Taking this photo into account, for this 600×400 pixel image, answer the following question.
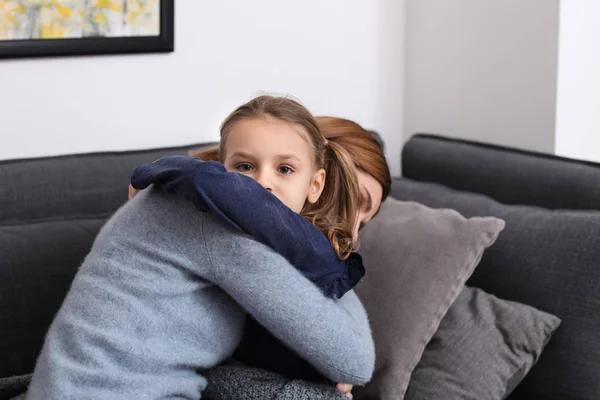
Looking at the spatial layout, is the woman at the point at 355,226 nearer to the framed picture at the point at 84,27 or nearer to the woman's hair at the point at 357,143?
the woman's hair at the point at 357,143

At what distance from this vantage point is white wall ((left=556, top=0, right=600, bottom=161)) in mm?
2410

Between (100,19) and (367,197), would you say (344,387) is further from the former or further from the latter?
(100,19)

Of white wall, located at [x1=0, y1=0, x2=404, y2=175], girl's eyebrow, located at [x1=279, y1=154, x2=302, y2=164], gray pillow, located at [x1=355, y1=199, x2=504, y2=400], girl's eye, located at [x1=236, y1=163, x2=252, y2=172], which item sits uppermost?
white wall, located at [x1=0, y1=0, x2=404, y2=175]

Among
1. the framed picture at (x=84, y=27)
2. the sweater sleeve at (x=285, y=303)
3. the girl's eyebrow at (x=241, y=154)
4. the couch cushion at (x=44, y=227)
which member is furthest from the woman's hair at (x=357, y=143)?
the framed picture at (x=84, y=27)

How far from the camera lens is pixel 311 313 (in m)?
1.55

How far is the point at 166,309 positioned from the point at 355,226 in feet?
1.60

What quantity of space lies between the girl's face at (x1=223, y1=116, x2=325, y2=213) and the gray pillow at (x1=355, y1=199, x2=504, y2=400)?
0.34 m

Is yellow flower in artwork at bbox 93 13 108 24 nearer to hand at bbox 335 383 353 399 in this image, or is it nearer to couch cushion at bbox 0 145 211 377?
couch cushion at bbox 0 145 211 377

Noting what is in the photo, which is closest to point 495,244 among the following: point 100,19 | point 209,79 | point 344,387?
point 344,387

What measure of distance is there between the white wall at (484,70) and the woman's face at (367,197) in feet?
2.43

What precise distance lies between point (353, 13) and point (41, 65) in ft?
3.23

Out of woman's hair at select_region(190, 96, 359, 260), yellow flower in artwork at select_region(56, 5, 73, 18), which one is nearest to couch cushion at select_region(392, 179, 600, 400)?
woman's hair at select_region(190, 96, 359, 260)

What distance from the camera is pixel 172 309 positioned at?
5.04 feet

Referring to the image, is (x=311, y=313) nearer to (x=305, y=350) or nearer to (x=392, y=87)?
(x=305, y=350)
